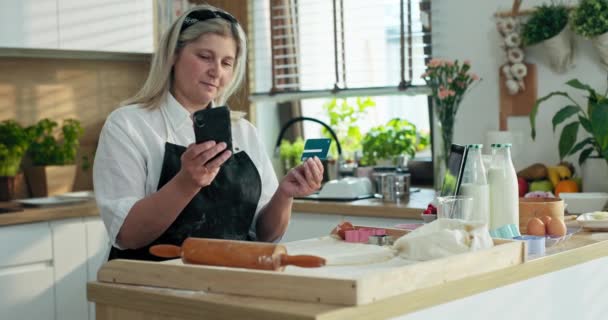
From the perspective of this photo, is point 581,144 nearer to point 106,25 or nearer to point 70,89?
point 106,25

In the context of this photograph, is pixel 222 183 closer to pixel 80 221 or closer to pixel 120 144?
pixel 120 144

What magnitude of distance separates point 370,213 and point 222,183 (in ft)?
3.67

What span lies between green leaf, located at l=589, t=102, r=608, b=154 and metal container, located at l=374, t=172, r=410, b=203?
2.56 ft

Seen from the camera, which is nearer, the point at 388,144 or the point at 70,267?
the point at 70,267

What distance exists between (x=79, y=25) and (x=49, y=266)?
1087 mm

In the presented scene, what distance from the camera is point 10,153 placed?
392 cm

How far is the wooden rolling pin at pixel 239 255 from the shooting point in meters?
1.55

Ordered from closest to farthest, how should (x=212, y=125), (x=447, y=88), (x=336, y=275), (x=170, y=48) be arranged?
(x=336, y=275), (x=212, y=125), (x=170, y=48), (x=447, y=88)

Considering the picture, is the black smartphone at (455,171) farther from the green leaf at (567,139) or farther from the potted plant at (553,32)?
the potted plant at (553,32)

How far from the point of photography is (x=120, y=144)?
225 centimetres

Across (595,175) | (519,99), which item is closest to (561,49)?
(519,99)

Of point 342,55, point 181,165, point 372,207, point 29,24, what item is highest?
point 29,24

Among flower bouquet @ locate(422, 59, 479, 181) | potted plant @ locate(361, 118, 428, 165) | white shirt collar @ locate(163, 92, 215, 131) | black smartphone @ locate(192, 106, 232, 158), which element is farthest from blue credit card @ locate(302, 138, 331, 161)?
potted plant @ locate(361, 118, 428, 165)

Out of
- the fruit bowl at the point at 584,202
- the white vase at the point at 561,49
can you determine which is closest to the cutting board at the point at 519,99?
the white vase at the point at 561,49
